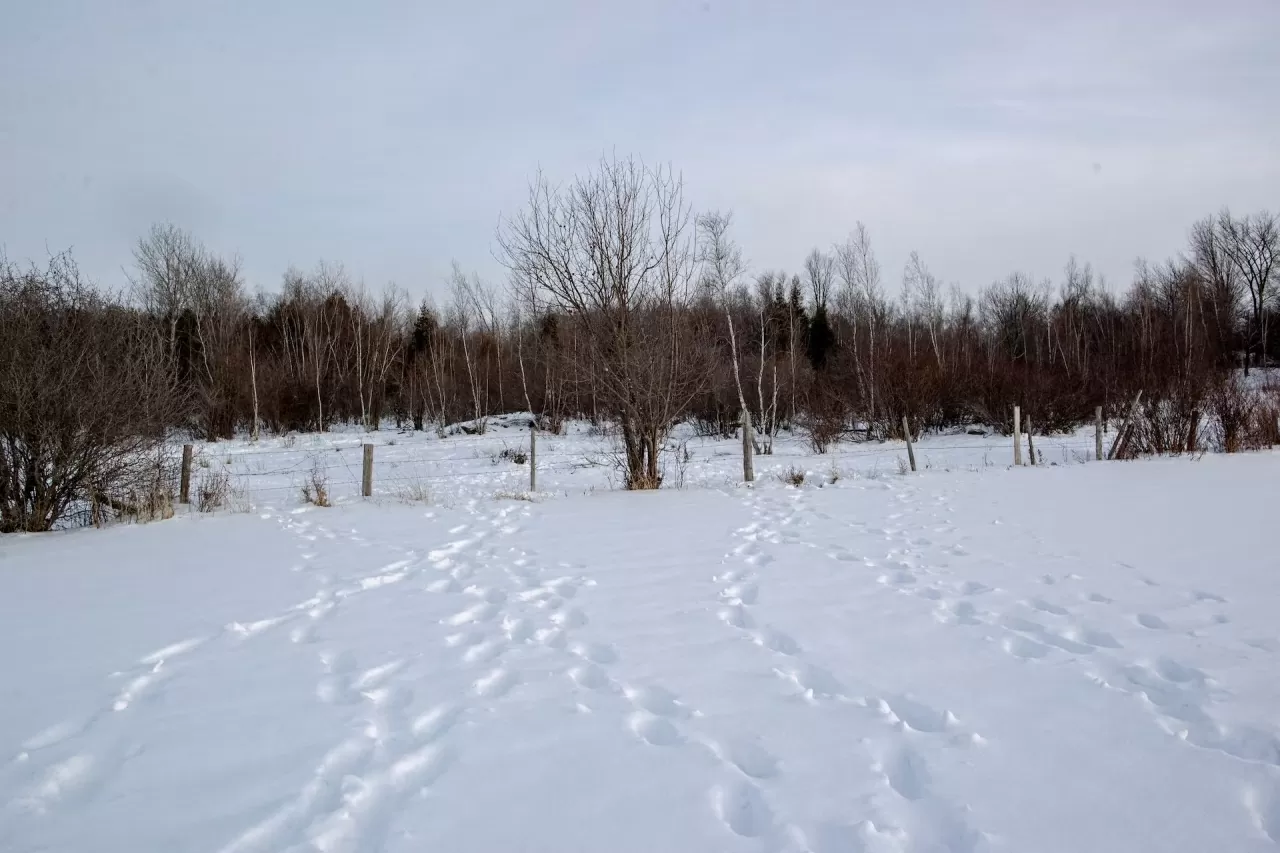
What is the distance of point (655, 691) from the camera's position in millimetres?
3252

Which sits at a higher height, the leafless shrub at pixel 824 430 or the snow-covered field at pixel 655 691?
the leafless shrub at pixel 824 430

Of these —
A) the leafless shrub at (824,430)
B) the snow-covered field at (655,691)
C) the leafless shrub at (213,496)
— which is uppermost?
the leafless shrub at (824,430)

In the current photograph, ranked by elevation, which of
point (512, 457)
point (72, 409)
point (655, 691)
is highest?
point (72, 409)

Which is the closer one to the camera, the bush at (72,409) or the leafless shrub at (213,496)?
the bush at (72,409)

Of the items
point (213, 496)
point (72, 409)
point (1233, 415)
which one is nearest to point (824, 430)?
point (1233, 415)

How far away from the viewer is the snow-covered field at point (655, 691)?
2.26 meters

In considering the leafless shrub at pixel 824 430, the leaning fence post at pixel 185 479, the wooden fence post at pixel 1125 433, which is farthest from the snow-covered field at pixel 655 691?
the leafless shrub at pixel 824 430

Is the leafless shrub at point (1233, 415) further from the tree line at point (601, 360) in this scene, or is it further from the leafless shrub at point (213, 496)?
the leafless shrub at point (213, 496)

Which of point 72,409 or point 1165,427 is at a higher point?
point 72,409

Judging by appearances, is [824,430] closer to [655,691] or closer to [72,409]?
[72,409]

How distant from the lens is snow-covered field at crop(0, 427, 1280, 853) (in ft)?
7.41

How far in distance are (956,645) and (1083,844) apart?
1673 millimetres

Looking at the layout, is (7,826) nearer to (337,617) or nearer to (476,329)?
(337,617)

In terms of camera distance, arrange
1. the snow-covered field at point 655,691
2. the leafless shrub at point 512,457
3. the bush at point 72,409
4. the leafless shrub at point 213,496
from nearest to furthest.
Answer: the snow-covered field at point 655,691 → the bush at point 72,409 → the leafless shrub at point 213,496 → the leafless shrub at point 512,457
